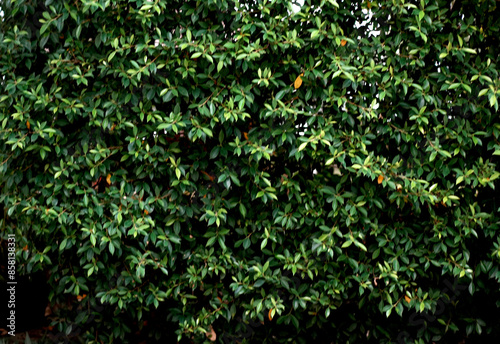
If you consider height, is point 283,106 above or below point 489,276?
above

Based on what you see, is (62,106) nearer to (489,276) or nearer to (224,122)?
(224,122)

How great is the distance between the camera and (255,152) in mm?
3320

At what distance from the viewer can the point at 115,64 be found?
3359 mm

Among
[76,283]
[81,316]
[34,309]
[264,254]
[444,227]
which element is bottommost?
[34,309]

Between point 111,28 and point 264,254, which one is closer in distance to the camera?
point 111,28

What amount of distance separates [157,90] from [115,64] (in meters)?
0.33

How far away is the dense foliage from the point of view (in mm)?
3344

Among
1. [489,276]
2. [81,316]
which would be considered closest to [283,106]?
[489,276]

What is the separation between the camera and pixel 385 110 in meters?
3.50

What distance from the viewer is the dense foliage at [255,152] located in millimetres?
3344

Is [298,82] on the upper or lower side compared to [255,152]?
upper

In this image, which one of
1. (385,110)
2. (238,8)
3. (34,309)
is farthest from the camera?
(34,309)

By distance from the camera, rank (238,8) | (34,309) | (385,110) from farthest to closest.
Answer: (34,309), (385,110), (238,8)

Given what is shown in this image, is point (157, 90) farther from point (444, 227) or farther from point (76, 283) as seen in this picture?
point (444, 227)
